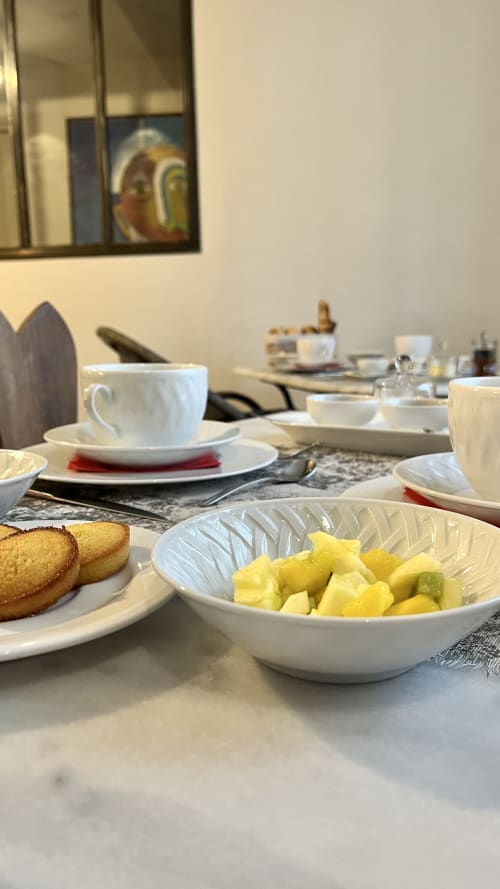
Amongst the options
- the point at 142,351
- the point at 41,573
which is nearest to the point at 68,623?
the point at 41,573

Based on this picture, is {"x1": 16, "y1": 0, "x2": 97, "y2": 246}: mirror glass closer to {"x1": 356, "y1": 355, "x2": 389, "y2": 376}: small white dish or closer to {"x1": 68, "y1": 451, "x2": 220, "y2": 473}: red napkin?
{"x1": 356, "y1": 355, "x2": 389, "y2": 376}: small white dish

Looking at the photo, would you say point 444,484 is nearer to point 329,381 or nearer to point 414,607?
point 414,607

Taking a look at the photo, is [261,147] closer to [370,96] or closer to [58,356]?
[370,96]

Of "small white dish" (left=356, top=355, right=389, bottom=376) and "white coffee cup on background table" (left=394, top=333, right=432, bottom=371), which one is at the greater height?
"white coffee cup on background table" (left=394, top=333, right=432, bottom=371)

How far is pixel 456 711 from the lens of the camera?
1.11 ft

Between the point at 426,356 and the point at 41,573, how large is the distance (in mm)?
2584

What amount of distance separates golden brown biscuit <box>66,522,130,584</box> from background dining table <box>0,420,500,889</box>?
0.16 feet

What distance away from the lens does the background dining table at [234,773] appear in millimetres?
246

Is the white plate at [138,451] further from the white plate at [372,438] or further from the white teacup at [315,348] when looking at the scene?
the white teacup at [315,348]

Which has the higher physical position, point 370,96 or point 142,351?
point 370,96

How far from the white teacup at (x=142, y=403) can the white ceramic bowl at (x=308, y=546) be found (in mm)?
334

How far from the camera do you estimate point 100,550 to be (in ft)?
1.46

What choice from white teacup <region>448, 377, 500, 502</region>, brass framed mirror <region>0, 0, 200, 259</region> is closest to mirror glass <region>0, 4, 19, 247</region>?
brass framed mirror <region>0, 0, 200, 259</region>

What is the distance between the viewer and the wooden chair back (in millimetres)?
1184
